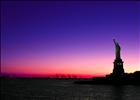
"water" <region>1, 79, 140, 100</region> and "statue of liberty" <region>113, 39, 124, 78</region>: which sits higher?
"statue of liberty" <region>113, 39, 124, 78</region>

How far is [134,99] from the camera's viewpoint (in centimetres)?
6806

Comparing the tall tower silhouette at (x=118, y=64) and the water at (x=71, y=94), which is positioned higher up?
the tall tower silhouette at (x=118, y=64)

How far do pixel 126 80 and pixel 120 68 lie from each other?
8.08 m

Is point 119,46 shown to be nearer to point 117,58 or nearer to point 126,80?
point 117,58

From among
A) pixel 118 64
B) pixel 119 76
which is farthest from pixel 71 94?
pixel 119 76

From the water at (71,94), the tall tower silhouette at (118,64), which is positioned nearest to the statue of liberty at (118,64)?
the tall tower silhouette at (118,64)

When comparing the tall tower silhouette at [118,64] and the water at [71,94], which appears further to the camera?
the tall tower silhouette at [118,64]

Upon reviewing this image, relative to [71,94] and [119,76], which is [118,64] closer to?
[119,76]

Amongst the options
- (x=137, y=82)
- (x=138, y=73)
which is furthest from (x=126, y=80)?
(x=138, y=73)

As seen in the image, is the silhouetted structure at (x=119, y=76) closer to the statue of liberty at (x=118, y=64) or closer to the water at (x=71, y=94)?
the statue of liberty at (x=118, y=64)

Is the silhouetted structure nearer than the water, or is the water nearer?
the water

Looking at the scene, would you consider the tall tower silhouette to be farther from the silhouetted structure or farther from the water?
the water

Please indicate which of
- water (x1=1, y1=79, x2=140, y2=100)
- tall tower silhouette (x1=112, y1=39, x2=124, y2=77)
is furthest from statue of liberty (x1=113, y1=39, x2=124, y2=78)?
water (x1=1, y1=79, x2=140, y2=100)

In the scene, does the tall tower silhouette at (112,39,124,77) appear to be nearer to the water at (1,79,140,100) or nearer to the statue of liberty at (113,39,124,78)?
the statue of liberty at (113,39,124,78)
